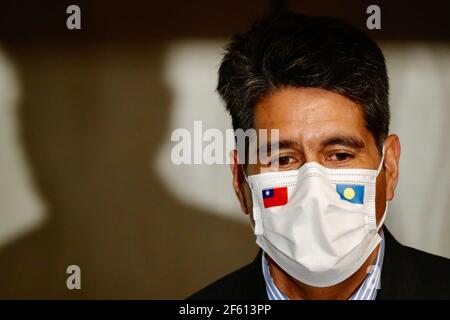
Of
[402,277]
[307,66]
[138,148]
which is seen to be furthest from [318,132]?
[138,148]

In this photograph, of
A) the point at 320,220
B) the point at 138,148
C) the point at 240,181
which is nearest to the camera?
the point at 320,220

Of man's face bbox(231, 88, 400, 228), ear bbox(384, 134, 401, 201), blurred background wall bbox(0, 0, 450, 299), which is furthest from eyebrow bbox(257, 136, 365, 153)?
blurred background wall bbox(0, 0, 450, 299)

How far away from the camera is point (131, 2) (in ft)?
6.93

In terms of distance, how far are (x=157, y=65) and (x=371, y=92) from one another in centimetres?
80

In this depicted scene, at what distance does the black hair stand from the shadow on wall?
1.78 ft

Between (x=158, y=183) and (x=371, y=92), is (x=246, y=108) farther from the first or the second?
(x=158, y=183)

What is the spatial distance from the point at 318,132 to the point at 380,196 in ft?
0.68

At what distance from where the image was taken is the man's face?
1.50 m

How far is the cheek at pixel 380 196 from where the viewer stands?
1536 mm

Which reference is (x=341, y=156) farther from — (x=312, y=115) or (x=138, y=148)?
(x=138, y=148)

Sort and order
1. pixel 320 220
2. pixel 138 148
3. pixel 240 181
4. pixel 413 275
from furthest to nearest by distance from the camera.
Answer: pixel 138 148 < pixel 240 181 < pixel 413 275 < pixel 320 220

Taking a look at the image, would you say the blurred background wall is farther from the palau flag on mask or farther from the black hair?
the palau flag on mask

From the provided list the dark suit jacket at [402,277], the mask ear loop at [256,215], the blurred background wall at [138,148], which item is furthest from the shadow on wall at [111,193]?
the mask ear loop at [256,215]

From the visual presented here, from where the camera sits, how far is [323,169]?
1.47 metres
